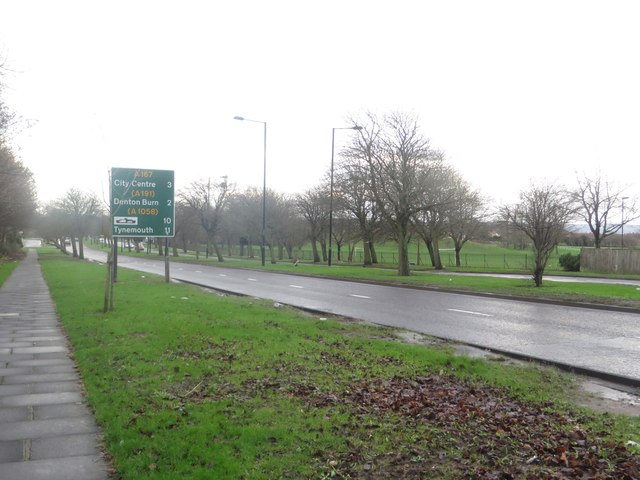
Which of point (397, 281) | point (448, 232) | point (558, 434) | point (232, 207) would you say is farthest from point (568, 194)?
point (558, 434)

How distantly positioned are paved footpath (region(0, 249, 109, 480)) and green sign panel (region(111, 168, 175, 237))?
10420mm

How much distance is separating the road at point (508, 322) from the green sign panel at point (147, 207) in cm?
432

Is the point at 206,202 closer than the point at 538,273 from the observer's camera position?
No

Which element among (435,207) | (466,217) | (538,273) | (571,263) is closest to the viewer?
(538,273)

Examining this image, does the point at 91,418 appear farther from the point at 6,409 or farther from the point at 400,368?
the point at 400,368

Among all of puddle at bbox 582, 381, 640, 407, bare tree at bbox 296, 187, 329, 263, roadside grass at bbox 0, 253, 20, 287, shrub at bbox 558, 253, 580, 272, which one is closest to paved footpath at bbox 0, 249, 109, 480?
puddle at bbox 582, 381, 640, 407

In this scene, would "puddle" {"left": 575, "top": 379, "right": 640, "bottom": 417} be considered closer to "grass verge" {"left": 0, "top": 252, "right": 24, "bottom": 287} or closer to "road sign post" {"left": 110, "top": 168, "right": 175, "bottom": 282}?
"road sign post" {"left": 110, "top": 168, "right": 175, "bottom": 282}

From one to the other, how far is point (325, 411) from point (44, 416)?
106 inches

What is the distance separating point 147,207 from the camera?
2103 cm

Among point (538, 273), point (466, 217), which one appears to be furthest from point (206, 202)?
point (538, 273)

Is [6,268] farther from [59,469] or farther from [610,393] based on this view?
[610,393]

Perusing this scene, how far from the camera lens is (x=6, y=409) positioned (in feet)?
18.6

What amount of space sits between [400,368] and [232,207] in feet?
196

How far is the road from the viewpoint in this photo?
9.20 m
